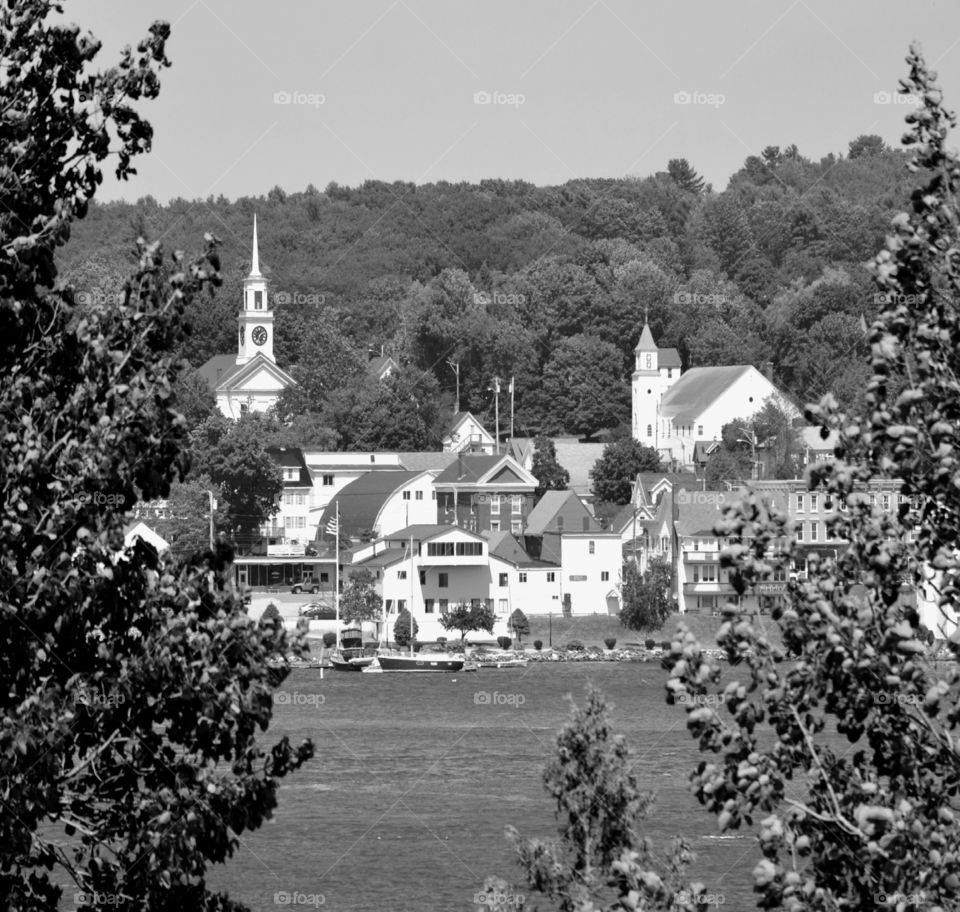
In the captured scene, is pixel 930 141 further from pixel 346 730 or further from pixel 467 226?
pixel 467 226

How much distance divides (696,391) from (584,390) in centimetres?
1252

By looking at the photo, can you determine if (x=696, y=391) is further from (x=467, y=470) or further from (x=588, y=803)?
(x=588, y=803)

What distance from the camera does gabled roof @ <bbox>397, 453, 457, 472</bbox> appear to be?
97375mm

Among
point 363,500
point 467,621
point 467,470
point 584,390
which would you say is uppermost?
point 584,390

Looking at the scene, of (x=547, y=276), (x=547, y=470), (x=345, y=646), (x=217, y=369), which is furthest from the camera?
(x=547, y=276)

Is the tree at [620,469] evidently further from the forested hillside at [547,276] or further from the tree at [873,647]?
the tree at [873,647]

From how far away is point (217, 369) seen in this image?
122312 millimetres

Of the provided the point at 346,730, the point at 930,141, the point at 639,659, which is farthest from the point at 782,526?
the point at 639,659

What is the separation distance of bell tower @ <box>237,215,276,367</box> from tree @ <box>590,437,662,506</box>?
1012 inches

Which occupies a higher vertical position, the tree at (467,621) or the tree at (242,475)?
the tree at (242,475)

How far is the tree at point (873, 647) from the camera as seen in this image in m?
7.65

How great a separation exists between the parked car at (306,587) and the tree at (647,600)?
12.2 metres

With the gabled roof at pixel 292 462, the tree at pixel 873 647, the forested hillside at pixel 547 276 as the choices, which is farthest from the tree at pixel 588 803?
the gabled roof at pixel 292 462

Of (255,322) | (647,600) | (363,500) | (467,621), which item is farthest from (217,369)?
(647,600)
